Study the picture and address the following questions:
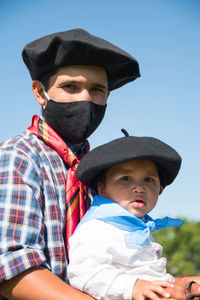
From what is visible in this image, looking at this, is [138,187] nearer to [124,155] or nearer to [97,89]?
[124,155]

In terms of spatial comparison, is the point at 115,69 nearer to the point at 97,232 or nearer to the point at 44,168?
the point at 44,168

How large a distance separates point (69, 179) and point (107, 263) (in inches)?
30.6

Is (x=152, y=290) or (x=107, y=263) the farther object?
(x=107, y=263)

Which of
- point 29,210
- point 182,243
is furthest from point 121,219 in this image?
point 182,243

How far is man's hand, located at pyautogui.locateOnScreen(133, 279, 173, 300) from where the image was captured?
2475 millimetres

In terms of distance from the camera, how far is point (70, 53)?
3596mm

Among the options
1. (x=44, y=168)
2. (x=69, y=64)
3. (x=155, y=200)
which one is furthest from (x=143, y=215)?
(x=69, y=64)

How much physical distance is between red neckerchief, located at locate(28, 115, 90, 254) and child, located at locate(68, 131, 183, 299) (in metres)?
0.09

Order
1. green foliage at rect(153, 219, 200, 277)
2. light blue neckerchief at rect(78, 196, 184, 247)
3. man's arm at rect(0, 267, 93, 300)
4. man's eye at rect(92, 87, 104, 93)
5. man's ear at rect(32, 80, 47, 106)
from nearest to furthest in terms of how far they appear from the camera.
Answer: man's arm at rect(0, 267, 93, 300), light blue neckerchief at rect(78, 196, 184, 247), man's eye at rect(92, 87, 104, 93), man's ear at rect(32, 80, 47, 106), green foliage at rect(153, 219, 200, 277)

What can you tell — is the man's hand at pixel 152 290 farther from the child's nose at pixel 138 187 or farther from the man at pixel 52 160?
the child's nose at pixel 138 187

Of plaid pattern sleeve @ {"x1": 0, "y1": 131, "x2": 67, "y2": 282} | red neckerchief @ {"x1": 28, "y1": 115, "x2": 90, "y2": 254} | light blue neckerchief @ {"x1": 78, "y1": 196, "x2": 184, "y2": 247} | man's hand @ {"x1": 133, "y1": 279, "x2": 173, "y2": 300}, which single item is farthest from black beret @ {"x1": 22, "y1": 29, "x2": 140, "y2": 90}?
man's hand @ {"x1": 133, "y1": 279, "x2": 173, "y2": 300}

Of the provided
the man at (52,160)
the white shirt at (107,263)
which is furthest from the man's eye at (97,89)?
the white shirt at (107,263)

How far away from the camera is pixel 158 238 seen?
52969 mm

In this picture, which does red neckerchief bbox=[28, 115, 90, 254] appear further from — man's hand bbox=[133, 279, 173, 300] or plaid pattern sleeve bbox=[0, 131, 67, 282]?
man's hand bbox=[133, 279, 173, 300]
